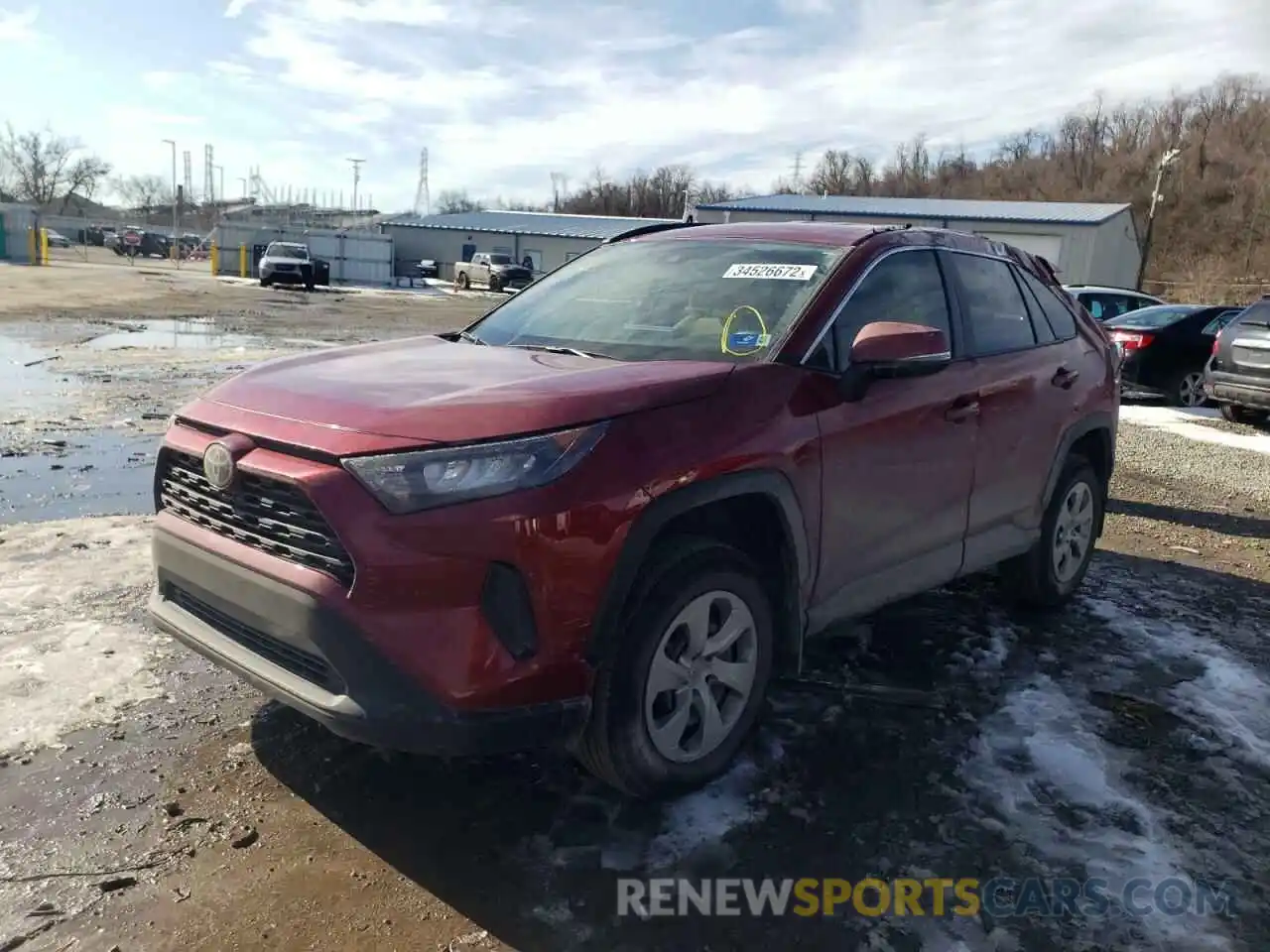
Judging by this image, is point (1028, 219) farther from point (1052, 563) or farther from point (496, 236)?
point (1052, 563)

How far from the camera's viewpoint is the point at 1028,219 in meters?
48.5

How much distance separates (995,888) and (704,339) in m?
1.93

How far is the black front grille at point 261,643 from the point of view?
2621 mm

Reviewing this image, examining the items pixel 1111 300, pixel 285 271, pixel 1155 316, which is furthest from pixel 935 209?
pixel 1155 316

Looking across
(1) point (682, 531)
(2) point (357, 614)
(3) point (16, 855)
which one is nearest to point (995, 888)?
(1) point (682, 531)

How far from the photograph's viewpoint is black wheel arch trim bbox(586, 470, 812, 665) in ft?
8.79

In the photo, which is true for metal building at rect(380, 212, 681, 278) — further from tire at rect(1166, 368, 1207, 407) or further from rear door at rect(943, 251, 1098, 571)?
rear door at rect(943, 251, 1098, 571)

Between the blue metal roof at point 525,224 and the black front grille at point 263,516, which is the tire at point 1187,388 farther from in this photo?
the blue metal roof at point 525,224

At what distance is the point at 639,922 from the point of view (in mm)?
2529

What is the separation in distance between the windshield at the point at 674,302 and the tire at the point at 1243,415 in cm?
1038

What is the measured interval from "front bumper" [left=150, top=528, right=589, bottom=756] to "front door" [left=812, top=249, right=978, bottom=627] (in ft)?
4.00

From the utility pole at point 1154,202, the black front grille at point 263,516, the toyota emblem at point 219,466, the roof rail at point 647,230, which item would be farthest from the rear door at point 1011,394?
the utility pole at point 1154,202

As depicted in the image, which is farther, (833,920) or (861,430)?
(861,430)

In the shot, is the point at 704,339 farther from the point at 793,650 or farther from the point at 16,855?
the point at 16,855
